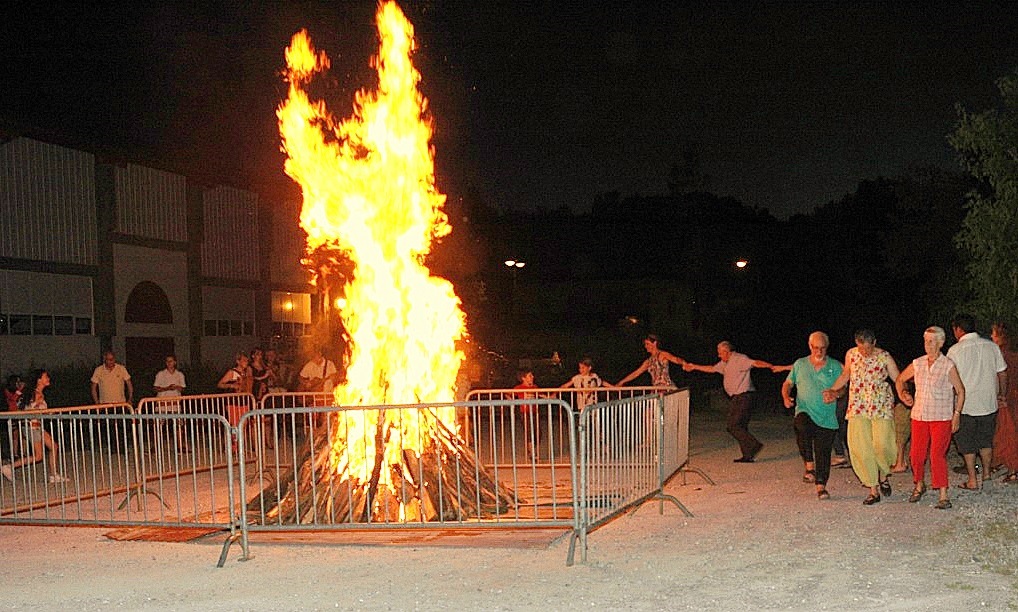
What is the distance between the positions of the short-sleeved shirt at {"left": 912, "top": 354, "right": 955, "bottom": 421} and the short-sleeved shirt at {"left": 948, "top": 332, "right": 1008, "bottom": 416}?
92 centimetres

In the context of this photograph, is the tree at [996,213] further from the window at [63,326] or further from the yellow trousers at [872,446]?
the window at [63,326]

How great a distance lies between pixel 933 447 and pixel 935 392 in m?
0.53

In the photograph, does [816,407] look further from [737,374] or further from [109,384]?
[109,384]

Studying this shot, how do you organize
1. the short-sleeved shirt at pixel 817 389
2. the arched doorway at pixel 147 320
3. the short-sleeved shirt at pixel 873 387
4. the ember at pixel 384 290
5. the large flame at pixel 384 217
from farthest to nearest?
the arched doorway at pixel 147 320, the short-sleeved shirt at pixel 817 389, the large flame at pixel 384 217, the short-sleeved shirt at pixel 873 387, the ember at pixel 384 290

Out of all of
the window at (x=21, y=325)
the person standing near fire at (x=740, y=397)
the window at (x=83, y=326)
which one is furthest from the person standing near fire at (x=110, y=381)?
the person standing near fire at (x=740, y=397)

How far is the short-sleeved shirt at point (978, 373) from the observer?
11.3 metres

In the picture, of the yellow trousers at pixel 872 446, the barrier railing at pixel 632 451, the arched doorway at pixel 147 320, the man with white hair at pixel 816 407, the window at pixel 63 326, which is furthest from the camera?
the arched doorway at pixel 147 320

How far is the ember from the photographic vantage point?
10039 millimetres

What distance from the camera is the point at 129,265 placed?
2564cm

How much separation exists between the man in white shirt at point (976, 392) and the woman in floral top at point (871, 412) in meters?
1.06

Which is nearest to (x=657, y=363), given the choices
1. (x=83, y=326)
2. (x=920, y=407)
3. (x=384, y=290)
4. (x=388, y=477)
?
(x=920, y=407)

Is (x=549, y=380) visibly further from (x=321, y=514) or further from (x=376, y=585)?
(x=376, y=585)

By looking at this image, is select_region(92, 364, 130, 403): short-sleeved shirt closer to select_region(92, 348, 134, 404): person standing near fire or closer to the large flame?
select_region(92, 348, 134, 404): person standing near fire

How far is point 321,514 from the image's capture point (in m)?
9.84
